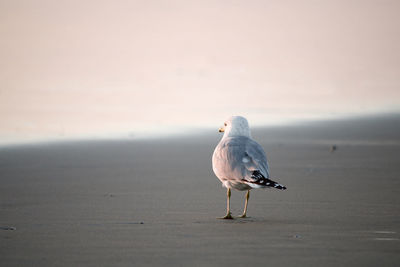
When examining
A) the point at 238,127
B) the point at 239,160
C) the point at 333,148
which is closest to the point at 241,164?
the point at 239,160

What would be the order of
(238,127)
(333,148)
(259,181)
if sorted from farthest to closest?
(333,148) < (238,127) < (259,181)

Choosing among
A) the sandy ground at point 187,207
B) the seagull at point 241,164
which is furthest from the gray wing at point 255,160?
the sandy ground at point 187,207

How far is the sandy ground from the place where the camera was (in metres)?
5.36

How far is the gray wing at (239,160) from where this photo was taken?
6969 millimetres

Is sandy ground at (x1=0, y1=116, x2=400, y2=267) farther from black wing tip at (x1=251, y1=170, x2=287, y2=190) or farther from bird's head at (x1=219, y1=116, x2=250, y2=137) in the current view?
bird's head at (x1=219, y1=116, x2=250, y2=137)

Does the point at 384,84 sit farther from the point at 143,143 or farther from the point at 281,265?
the point at 281,265

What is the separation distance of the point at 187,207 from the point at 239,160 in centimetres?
84

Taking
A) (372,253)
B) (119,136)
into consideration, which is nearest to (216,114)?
(119,136)

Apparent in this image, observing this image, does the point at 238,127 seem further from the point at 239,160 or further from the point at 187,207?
the point at 187,207

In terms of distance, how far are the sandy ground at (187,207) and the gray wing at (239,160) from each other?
0.44m

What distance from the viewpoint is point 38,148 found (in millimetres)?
13047

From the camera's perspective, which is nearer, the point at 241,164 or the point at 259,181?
the point at 259,181

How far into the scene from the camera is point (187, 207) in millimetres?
7543

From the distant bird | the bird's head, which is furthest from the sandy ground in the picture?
the bird's head
